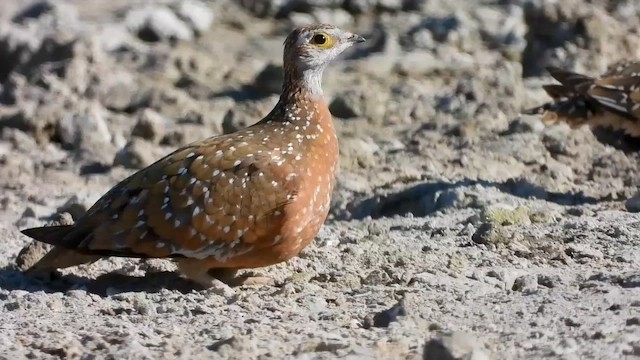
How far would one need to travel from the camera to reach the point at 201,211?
8664 millimetres

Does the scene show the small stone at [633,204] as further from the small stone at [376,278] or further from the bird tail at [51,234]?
the bird tail at [51,234]

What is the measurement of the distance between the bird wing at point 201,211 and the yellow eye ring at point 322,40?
43.9 inches

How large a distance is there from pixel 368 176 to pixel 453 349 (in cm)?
616

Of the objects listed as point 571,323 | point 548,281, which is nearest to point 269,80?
point 548,281

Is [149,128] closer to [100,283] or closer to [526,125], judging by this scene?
[526,125]

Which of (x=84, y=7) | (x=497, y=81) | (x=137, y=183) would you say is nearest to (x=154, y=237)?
(x=137, y=183)

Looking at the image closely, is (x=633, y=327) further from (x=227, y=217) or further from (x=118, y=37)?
(x=118, y=37)

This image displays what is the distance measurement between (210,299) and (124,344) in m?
1.19

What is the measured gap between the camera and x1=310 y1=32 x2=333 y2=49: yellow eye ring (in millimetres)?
9656

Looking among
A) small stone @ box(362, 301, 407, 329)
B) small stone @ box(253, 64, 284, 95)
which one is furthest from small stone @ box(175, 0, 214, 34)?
small stone @ box(362, 301, 407, 329)

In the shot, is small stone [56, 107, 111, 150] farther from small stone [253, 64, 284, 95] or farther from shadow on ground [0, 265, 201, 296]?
shadow on ground [0, 265, 201, 296]

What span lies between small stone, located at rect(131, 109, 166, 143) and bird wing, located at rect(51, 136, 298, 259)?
5.34 meters

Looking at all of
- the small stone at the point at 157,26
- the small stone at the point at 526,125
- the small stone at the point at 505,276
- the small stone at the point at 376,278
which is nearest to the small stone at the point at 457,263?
the small stone at the point at 505,276

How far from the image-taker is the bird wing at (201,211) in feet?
28.3
